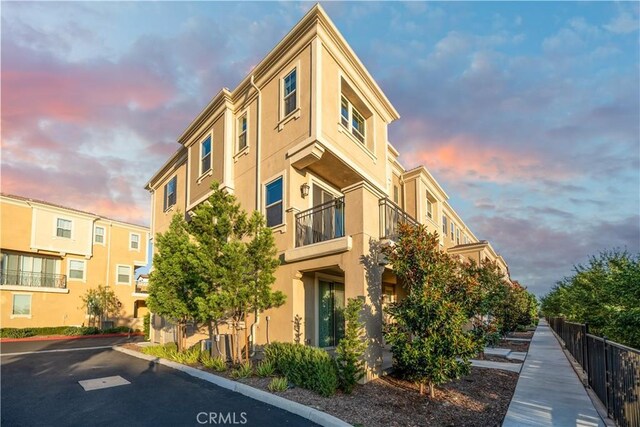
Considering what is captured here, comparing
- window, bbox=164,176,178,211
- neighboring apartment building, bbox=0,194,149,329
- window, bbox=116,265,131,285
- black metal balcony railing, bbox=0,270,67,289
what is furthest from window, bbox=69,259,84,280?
window, bbox=164,176,178,211

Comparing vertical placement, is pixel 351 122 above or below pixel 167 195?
above

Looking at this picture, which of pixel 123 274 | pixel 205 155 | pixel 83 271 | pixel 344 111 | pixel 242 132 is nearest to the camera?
pixel 344 111

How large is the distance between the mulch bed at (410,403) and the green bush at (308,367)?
0.59 feet

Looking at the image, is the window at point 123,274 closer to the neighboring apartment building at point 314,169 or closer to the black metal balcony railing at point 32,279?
the black metal balcony railing at point 32,279

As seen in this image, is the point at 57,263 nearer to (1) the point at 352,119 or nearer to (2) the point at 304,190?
(2) the point at 304,190

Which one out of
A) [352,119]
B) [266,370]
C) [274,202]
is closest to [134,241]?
[274,202]

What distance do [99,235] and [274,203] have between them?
2752 cm

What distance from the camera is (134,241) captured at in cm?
3556

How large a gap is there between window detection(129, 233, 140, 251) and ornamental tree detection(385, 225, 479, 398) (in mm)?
32966

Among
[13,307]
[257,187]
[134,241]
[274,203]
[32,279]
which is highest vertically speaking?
[257,187]

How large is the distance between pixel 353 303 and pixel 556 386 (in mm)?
5833

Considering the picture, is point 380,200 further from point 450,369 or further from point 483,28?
point 483,28

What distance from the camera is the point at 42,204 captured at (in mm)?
28625

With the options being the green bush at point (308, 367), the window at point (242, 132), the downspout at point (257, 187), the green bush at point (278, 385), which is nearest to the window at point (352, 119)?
the downspout at point (257, 187)
